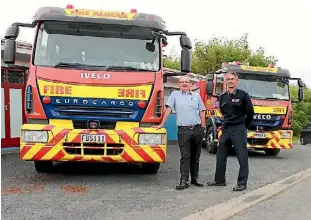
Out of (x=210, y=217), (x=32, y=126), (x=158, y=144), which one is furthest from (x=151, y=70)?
(x=210, y=217)

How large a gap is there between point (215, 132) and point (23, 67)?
588 centimetres

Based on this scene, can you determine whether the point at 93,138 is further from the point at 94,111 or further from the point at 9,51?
the point at 9,51

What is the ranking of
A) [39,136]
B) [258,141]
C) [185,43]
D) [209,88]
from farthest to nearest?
[209,88], [258,141], [185,43], [39,136]

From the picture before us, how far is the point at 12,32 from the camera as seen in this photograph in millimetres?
7754

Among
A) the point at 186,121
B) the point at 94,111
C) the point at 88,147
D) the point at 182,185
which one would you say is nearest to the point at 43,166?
the point at 88,147

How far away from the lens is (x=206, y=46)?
132ft

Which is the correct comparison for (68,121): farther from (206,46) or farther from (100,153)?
(206,46)

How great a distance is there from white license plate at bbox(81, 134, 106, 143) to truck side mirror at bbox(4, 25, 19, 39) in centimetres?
209

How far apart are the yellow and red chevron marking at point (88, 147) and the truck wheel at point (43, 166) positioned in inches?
47.3

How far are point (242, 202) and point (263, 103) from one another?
285 inches

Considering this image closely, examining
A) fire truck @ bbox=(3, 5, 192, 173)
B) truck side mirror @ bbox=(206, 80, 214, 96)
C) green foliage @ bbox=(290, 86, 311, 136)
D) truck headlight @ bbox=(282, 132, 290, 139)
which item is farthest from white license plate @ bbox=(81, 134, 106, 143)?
green foliage @ bbox=(290, 86, 311, 136)

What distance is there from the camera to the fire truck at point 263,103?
1330cm

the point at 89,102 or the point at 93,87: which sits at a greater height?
the point at 93,87

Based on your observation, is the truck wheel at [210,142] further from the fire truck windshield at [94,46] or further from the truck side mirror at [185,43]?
the fire truck windshield at [94,46]
